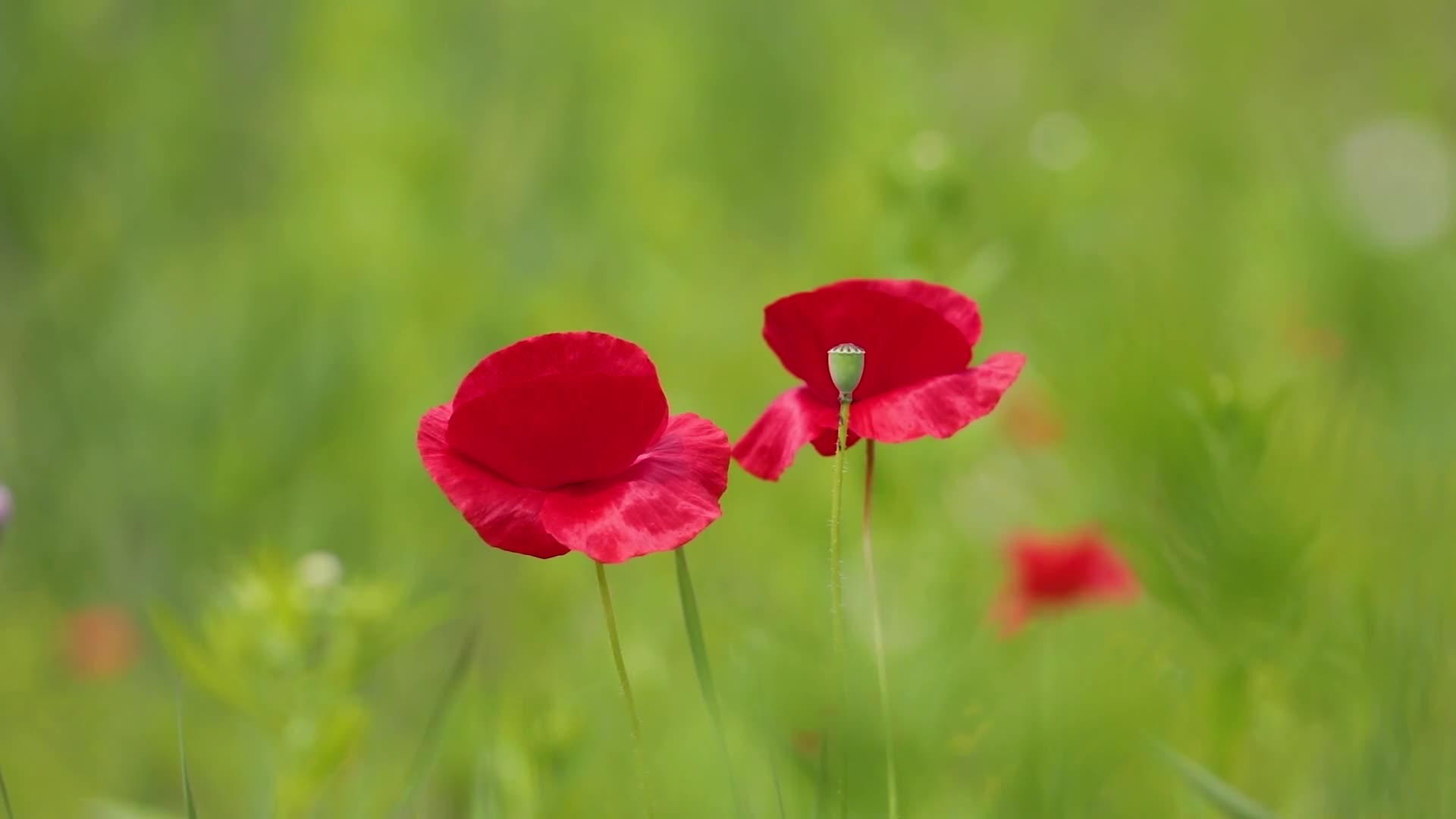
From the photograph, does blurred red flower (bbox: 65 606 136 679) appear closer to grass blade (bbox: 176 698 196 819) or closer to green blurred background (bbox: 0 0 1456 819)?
green blurred background (bbox: 0 0 1456 819)

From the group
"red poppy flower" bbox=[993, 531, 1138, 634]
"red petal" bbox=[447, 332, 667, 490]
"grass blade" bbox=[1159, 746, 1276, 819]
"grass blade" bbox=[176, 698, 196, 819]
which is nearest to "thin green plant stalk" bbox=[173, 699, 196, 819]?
"grass blade" bbox=[176, 698, 196, 819]

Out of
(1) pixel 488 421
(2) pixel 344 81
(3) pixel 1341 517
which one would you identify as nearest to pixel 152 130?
(2) pixel 344 81

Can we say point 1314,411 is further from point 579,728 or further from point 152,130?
point 152,130

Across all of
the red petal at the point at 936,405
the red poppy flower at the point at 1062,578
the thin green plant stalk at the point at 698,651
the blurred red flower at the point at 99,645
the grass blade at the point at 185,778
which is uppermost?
the red petal at the point at 936,405

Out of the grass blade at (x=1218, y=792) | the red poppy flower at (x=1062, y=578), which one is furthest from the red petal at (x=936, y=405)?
the red poppy flower at (x=1062, y=578)

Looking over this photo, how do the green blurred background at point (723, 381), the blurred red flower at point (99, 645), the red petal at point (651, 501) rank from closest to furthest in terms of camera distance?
the red petal at point (651, 501) < the green blurred background at point (723, 381) < the blurred red flower at point (99, 645)

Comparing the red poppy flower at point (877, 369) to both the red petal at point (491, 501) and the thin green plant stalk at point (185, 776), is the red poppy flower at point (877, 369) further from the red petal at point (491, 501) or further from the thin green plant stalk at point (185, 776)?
the thin green plant stalk at point (185, 776)

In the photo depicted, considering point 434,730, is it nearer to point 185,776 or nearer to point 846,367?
point 185,776
